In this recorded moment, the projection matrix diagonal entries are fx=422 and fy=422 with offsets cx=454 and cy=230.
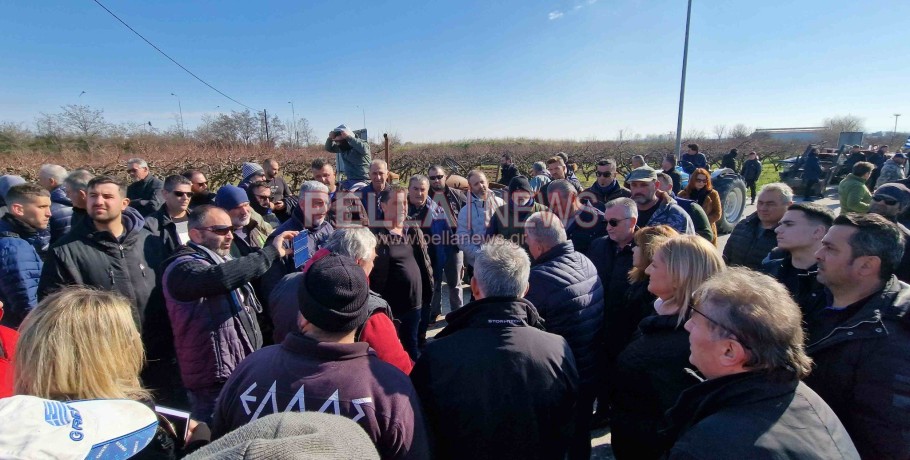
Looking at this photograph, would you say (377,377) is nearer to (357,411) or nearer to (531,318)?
(357,411)

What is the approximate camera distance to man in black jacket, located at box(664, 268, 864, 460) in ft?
3.71

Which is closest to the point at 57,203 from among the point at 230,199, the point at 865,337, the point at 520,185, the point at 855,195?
the point at 230,199

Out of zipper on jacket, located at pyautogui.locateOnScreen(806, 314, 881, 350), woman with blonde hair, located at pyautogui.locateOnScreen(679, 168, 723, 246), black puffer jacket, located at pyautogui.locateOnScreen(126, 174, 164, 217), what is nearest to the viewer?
zipper on jacket, located at pyautogui.locateOnScreen(806, 314, 881, 350)

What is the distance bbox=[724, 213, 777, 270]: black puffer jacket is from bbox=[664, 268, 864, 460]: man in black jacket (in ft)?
8.22

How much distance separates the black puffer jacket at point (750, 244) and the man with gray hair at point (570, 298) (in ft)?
5.97

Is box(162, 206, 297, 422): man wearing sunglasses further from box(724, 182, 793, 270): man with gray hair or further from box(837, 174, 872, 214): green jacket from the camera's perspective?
box(837, 174, 872, 214): green jacket

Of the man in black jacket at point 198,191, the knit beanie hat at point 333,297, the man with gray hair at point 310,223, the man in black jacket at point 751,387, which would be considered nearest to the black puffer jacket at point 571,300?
the man in black jacket at point 751,387

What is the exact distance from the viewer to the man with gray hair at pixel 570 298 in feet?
7.80

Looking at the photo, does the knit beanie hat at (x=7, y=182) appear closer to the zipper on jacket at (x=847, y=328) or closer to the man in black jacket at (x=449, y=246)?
the man in black jacket at (x=449, y=246)

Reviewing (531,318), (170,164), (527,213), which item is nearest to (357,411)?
(531,318)

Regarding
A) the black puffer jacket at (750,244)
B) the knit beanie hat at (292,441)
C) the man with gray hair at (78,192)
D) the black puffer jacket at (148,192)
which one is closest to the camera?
the knit beanie hat at (292,441)

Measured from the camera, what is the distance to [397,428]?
1398mm

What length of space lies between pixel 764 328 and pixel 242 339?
249cm

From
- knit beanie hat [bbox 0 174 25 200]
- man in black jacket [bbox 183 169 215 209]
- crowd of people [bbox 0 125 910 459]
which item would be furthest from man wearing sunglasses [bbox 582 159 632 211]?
knit beanie hat [bbox 0 174 25 200]
